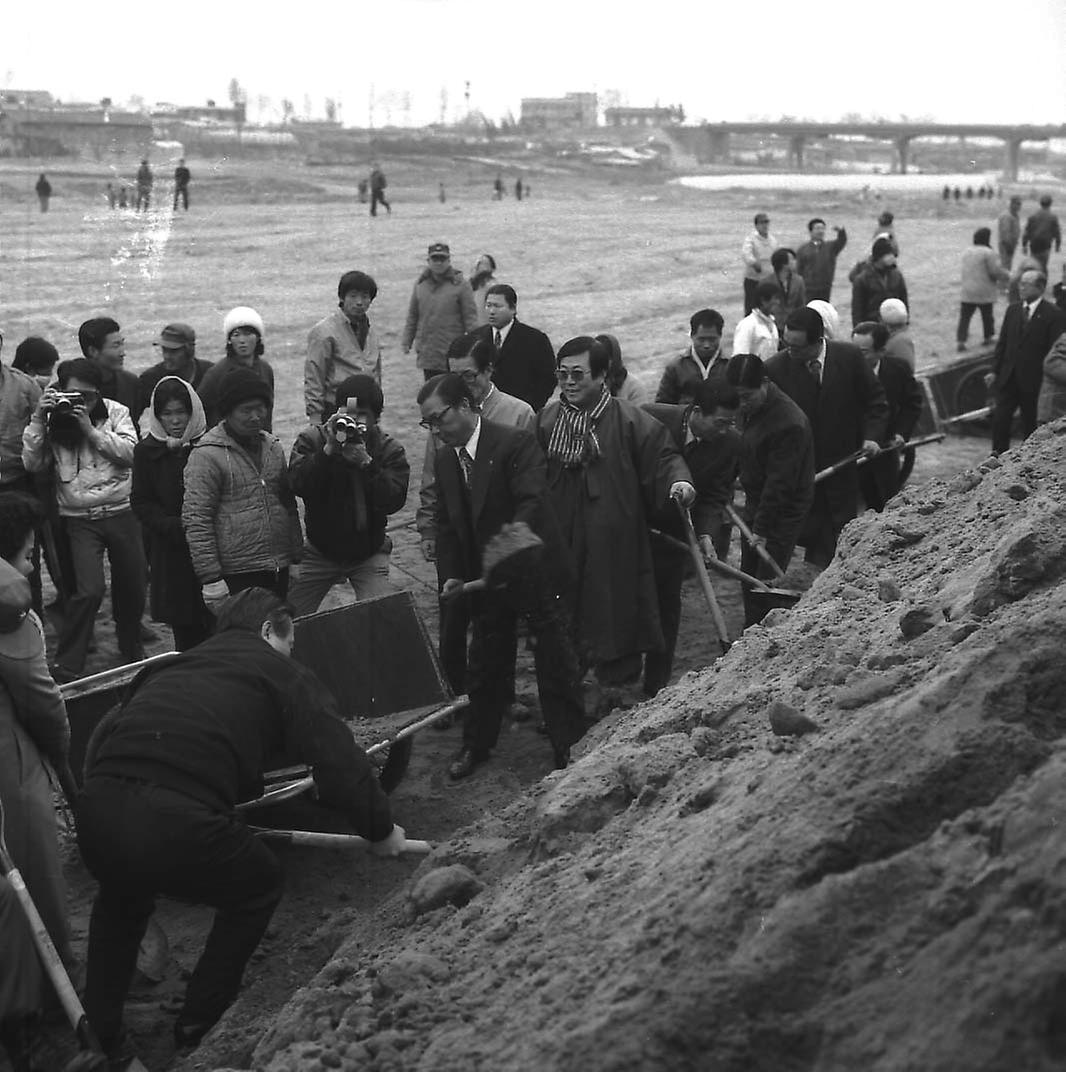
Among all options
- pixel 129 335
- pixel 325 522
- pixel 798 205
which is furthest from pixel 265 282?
pixel 798 205

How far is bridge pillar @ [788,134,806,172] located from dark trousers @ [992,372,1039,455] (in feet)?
265

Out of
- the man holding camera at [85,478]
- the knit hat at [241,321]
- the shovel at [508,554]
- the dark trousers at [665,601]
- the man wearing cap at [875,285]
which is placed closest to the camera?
the shovel at [508,554]

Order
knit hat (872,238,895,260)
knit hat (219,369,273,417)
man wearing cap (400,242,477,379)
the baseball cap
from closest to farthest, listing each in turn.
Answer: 1. knit hat (219,369,273,417)
2. the baseball cap
3. man wearing cap (400,242,477,379)
4. knit hat (872,238,895,260)

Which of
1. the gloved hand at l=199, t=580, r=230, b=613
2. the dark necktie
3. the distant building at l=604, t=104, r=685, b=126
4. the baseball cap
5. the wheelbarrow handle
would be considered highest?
the distant building at l=604, t=104, r=685, b=126

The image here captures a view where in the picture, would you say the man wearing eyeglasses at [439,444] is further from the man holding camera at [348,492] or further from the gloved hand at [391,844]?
the gloved hand at [391,844]

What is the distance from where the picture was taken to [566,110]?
11300cm

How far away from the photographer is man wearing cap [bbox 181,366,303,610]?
258 inches

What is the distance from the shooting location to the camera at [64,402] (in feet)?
24.0

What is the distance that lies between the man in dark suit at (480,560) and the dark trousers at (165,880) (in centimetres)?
217

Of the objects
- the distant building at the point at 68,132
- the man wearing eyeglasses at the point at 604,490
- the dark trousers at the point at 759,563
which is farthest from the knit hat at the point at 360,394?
the distant building at the point at 68,132

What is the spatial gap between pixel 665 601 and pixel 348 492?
1.71m

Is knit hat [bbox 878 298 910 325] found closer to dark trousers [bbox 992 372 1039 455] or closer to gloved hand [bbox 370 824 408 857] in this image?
dark trousers [bbox 992 372 1039 455]

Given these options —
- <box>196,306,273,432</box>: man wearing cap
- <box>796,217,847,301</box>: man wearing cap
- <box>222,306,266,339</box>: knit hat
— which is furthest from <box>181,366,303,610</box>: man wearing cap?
<box>796,217,847,301</box>: man wearing cap

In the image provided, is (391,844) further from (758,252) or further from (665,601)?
(758,252)
